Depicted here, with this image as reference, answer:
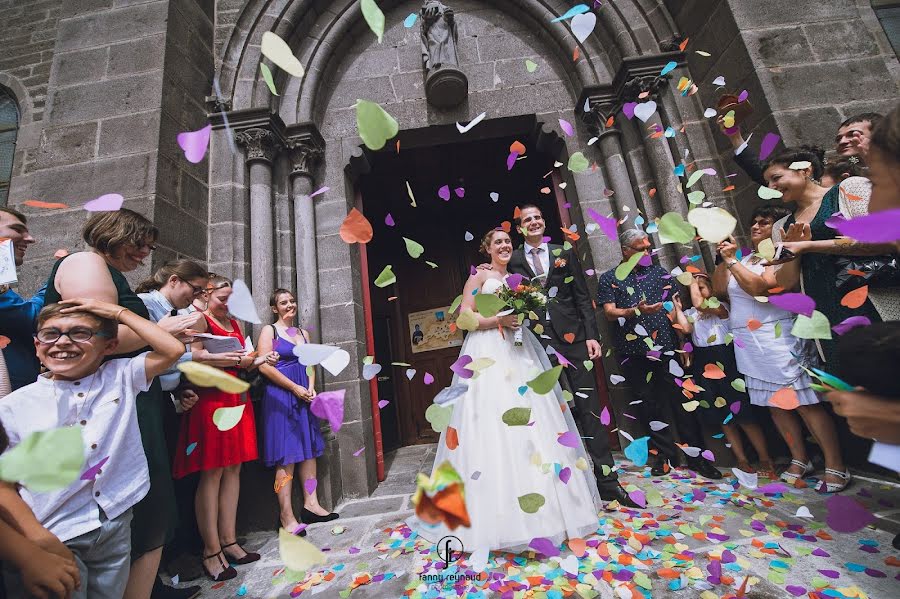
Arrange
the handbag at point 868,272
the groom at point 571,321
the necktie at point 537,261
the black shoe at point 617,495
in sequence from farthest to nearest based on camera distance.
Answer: the necktie at point 537,261, the groom at point 571,321, the black shoe at point 617,495, the handbag at point 868,272

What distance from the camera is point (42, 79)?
460 centimetres

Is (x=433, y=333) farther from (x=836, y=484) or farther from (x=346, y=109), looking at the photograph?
(x=836, y=484)

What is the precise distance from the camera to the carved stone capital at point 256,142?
11.4 feet

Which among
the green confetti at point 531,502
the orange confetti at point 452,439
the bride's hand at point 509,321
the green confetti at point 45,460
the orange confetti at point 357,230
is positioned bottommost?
the green confetti at point 531,502

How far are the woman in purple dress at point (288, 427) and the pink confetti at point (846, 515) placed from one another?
2.98m

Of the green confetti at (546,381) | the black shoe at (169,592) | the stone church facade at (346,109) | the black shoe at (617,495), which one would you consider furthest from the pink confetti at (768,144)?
the black shoe at (169,592)

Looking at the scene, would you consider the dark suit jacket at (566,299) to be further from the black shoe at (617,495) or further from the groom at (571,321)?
the black shoe at (617,495)

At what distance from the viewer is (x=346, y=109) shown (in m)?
4.03

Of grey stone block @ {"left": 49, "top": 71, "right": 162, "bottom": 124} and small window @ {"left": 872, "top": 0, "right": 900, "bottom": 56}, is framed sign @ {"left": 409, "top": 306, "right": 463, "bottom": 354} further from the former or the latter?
small window @ {"left": 872, "top": 0, "right": 900, "bottom": 56}

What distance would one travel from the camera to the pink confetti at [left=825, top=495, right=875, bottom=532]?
177cm

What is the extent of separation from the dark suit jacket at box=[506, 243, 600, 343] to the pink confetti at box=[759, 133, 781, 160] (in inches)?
65.7

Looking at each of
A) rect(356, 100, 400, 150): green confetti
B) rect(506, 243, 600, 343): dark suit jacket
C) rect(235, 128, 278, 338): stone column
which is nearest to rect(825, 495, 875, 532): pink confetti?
rect(506, 243, 600, 343): dark suit jacket

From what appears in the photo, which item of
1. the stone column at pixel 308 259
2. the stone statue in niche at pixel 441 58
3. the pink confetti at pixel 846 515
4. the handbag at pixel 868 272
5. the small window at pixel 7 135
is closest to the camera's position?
the pink confetti at pixel 846 515

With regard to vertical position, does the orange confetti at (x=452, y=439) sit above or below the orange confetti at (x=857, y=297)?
below
